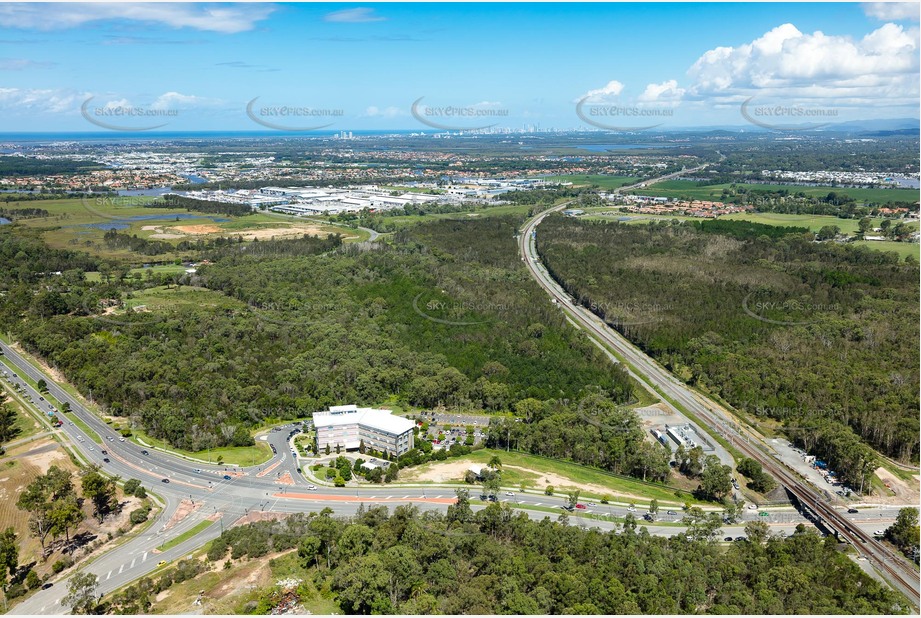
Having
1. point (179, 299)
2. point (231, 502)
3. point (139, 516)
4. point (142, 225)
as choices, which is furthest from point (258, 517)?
point (142, 225)

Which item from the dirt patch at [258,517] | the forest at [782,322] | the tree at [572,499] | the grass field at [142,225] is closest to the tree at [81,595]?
the dirt patch at [258,517]

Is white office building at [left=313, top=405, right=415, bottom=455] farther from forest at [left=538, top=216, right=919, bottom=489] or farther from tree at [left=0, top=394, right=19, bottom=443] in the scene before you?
forest at [left=538, top=216, right=919, bottom=489]

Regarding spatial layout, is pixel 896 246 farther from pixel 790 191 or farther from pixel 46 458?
pixel 46 458

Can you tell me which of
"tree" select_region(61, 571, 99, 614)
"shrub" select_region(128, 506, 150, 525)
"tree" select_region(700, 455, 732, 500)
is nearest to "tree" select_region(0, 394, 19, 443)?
"shrub" select_region(128, 506, 150, 525)

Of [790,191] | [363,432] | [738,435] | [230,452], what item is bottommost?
[738,435]

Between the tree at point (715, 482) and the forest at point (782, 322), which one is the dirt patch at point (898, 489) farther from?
the tree at point (715, 482)

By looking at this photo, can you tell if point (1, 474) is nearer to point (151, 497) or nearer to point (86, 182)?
point (151, 497)

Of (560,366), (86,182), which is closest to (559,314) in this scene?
(560,366)
